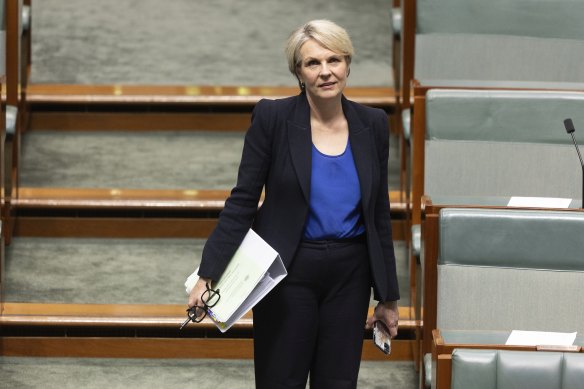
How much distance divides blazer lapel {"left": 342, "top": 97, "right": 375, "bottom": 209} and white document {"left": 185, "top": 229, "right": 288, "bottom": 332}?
0.19 feet

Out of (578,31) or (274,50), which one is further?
(274,50)

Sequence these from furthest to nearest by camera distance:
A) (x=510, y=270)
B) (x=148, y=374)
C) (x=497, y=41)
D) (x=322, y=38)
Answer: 1. (x=497, y=41)
2. (x=148, y=374)
3. (x=510, y=270)
4. (x=322, y=38)

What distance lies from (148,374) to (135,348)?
29mm

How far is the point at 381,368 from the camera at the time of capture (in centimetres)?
92

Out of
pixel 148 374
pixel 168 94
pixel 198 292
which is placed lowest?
pixel 148 374

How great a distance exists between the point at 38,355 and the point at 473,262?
34 cm

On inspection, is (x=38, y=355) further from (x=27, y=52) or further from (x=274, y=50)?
(x=274, y=50)

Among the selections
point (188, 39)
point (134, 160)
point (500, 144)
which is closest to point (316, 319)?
point (500, 144)

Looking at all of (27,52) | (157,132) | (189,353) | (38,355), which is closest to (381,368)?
(189,353)

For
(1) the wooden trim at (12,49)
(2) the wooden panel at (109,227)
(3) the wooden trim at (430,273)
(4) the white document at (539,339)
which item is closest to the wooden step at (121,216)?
(2) the wooden panel at (109,227)

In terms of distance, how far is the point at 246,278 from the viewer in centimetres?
62

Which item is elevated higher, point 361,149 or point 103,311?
point 361,149

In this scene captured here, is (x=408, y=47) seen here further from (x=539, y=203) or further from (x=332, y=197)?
(x=332, y=197)

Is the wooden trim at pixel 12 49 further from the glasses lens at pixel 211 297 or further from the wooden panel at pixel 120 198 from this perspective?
the glasses lens at pixel 211 297
